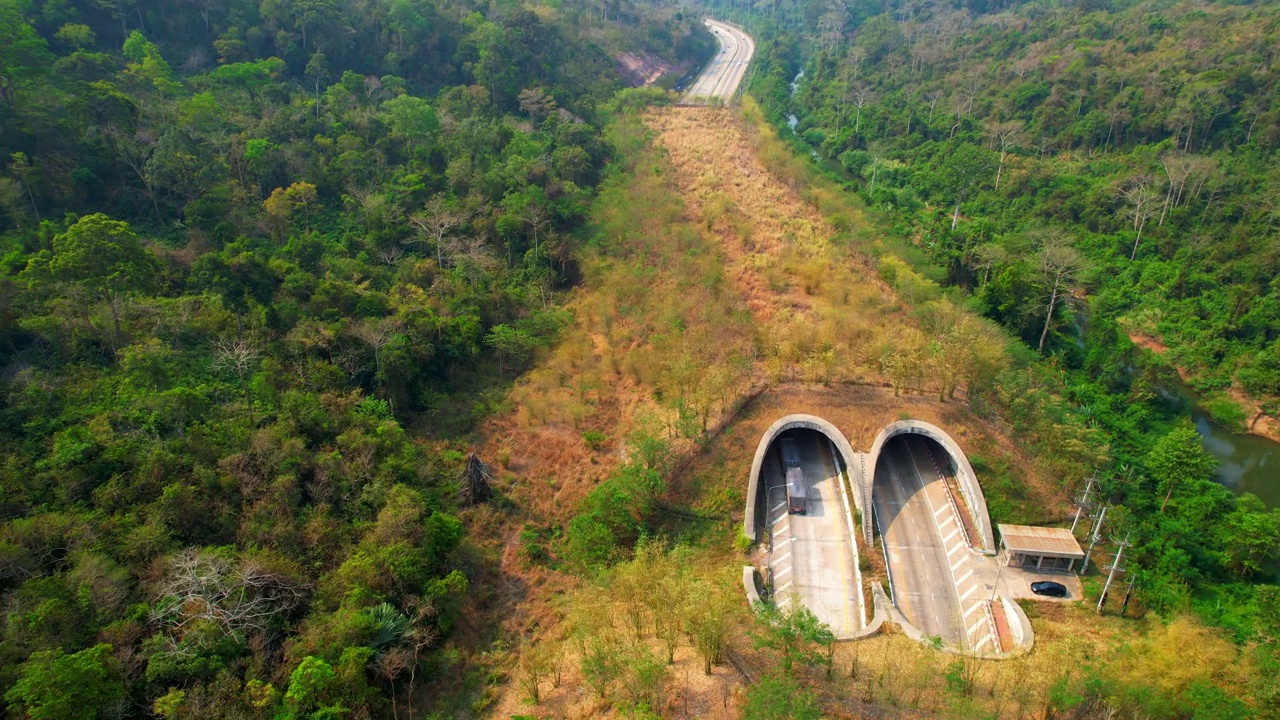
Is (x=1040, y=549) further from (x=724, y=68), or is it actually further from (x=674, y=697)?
(x=724, y=68)

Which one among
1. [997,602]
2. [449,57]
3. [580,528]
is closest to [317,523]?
[580,528]

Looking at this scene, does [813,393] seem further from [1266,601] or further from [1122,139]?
[1122,139]

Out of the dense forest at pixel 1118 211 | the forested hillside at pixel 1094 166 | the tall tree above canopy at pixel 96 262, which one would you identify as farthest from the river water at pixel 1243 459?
the tall tree above canopy at pixel 96 262

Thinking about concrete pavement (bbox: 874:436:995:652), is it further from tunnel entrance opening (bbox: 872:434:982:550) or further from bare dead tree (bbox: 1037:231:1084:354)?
bare dead tree (bbox: 1037:231:1084:354)

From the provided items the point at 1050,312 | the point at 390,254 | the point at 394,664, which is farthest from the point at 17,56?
the point at 1050,312

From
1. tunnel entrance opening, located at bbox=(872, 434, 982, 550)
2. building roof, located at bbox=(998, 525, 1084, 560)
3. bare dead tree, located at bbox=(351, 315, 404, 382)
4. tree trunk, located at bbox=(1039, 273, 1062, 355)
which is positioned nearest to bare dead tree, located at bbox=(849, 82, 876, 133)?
tree trunk, located at bbox=(1039, 273, 1062, 355)

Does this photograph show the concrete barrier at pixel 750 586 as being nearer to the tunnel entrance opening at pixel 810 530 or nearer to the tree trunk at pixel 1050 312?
the tunnel entrance opening at pixel 810 530
